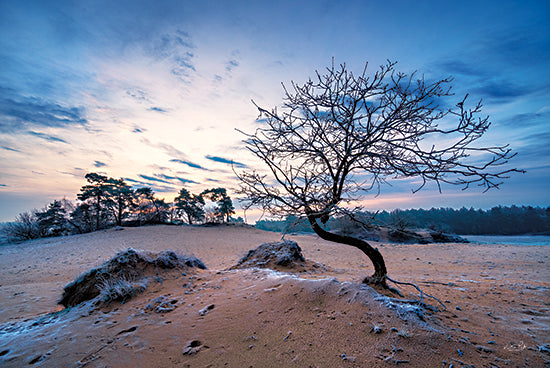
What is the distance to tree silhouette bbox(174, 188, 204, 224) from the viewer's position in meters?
32.5

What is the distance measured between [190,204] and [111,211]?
429 inches

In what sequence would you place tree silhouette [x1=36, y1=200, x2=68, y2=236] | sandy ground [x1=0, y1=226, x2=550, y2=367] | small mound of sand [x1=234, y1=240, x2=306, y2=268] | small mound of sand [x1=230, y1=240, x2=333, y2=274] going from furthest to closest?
1. tree silhouette [x1=36, y1=200, x2=68, y2=236]
2. small mound of sand [x1=234, y1=240, x2=306, y2=268]
3. small mound of sand [x1=230, y1=240, x2=333, y2=274]
4. sandy ground [x1=0, y1=226, x2=550, y2=367]

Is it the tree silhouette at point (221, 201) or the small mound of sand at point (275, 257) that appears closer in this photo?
the small mound of sand at point (275, 257)

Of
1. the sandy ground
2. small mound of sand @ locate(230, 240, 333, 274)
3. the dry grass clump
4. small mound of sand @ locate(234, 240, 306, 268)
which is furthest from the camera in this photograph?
small mound of sand @ locate(234, 240, 306, 268)

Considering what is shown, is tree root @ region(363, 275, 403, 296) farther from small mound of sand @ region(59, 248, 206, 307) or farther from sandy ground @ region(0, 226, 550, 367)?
small mound of sand @ region(59, 248, 206, 307)

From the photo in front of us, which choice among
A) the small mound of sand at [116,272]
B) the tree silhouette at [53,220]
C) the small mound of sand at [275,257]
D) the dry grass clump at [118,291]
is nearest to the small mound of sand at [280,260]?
the small mound of sand at [275,257]

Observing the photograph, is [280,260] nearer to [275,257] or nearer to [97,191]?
[275,257]

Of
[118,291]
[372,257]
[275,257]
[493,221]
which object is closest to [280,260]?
[275,257]

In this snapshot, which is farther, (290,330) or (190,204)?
(190,204)

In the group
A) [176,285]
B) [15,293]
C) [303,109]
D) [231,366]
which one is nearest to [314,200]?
[303,109]

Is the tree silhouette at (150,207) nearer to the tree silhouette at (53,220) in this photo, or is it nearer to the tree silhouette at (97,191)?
the tree silhouette at (97,191)

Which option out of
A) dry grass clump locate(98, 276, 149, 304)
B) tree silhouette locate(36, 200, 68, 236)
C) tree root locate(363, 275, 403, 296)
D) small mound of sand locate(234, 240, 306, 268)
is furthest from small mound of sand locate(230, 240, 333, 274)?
tree silhouette locate(36, 200, 68, 236)

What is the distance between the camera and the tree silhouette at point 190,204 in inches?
1280

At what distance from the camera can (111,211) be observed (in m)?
31.2
